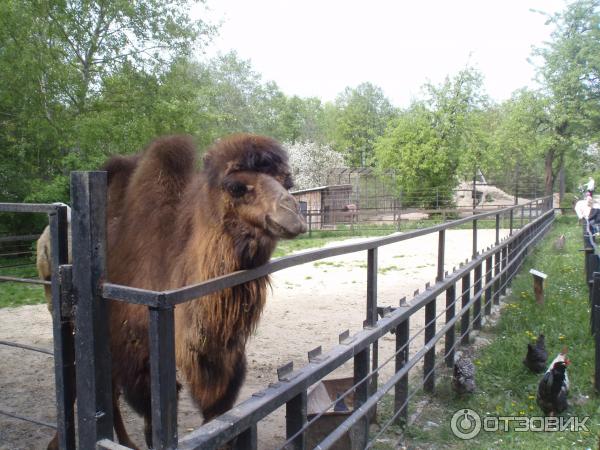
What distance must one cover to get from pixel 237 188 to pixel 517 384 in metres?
3.56

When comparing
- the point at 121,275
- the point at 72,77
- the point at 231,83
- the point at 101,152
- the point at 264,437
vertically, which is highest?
the point at 231,83

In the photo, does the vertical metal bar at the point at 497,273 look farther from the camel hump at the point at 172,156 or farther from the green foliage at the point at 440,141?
the green foliage at the point at 440,141

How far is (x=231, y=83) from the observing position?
48219mm

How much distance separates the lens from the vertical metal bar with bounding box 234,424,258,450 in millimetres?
1817

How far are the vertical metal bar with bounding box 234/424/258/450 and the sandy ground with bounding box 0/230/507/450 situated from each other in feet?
6.36

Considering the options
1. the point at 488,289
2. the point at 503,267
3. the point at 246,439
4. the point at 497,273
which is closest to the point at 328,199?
the point at 503,267

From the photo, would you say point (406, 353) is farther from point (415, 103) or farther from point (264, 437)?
point (415, 103)

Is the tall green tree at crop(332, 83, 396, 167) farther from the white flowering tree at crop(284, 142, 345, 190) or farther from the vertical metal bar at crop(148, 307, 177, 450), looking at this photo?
the vertical metal bar at crop(148, 307, 177, 450)

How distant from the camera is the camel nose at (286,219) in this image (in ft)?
6.67

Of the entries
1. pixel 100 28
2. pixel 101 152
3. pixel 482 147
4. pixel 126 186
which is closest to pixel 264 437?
pixel 126 186

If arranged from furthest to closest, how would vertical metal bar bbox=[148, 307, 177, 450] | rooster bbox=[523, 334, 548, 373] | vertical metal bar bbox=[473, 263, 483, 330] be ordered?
1. vertical metal bar bbox=[473, 263, 483, 330]
2. rooster bbox=[523, 334, 548, 373]
3. vertical metal bar bbox=[148, 307, 177, 450]

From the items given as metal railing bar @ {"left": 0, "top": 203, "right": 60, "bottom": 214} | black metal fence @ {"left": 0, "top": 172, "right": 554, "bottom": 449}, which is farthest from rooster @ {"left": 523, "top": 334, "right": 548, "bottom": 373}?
metal railing bar @ {"left": 0, "top": 203, "right": 60, "bottom": 214}

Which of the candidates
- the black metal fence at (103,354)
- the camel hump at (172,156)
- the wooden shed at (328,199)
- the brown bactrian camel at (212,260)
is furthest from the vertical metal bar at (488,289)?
the wooden shed at (328,199)

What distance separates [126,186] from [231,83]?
46.7 m
